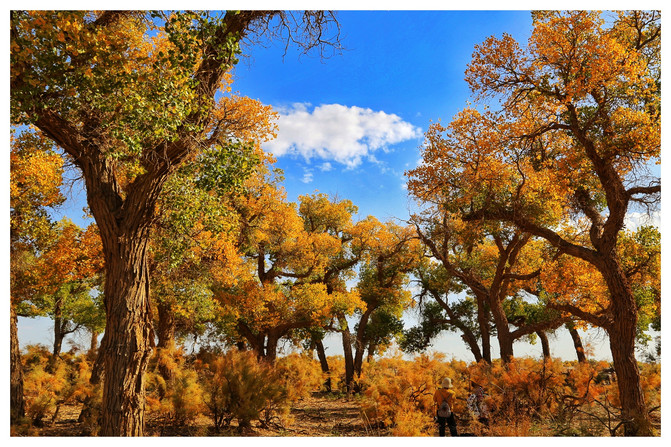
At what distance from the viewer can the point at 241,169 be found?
793 centimetres

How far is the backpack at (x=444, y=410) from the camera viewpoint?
8.69 metres

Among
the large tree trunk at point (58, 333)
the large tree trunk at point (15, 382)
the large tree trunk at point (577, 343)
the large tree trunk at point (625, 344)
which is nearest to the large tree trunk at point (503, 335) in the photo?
the large tree trunk at point (625, 344)

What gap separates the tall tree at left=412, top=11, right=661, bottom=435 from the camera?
8.83 m

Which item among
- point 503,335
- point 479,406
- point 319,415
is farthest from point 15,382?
point 503,335

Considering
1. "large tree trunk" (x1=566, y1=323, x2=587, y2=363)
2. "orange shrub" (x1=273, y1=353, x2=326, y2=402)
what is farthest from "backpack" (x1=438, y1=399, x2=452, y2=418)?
"large tree trunk" (x1=566, y1=323, x2=587, y2=363)

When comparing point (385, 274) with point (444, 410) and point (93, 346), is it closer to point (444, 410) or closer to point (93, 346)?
point (444, 410)

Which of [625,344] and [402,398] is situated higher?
[625,344]

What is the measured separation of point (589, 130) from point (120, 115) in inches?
396

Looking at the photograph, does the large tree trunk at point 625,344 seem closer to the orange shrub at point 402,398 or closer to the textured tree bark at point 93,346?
the orange shrub at point 402,398

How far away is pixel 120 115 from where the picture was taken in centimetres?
654

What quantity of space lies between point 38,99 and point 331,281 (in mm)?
16836
